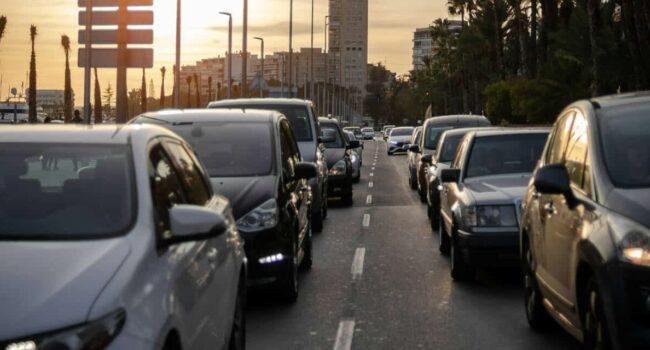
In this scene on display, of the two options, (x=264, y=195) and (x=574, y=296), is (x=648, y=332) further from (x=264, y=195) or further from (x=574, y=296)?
(x=264, y=195)

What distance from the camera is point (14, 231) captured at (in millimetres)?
5168

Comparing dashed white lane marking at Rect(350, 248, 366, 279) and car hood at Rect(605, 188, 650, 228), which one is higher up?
car hood at Rect(605, 188, 650, 228)

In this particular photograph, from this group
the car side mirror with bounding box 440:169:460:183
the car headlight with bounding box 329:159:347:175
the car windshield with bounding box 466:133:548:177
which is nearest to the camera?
the car side mirror with bounding box 440:169:460:183

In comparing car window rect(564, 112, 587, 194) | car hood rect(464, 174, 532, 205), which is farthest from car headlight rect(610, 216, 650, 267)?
car hood rect(464, 174, 532, 205)

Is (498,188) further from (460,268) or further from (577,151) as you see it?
(577,151)

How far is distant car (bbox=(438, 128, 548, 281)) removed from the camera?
11.2 metres

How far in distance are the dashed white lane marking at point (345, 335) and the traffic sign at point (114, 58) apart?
22183 millimetres

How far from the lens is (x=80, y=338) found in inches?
164

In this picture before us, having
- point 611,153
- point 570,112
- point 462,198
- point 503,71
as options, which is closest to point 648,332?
point 611,153

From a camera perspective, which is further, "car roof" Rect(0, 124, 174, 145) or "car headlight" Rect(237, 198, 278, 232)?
"car headlight" Rect(237, 198, 278, 232)

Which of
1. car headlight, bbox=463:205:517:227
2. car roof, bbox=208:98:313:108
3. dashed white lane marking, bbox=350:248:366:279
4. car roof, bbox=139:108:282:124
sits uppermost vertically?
car roof, bbox=208:98:313:108

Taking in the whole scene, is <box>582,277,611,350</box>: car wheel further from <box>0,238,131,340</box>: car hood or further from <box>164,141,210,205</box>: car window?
<box>0,238,131,340</box>: car hood

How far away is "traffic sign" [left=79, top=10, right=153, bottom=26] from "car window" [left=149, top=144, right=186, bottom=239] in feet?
82.4

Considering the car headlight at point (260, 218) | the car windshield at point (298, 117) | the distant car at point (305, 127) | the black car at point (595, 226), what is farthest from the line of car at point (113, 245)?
the car windshield at point (298, 117)
